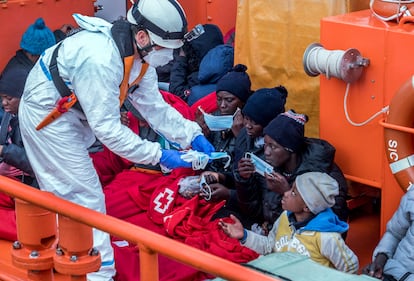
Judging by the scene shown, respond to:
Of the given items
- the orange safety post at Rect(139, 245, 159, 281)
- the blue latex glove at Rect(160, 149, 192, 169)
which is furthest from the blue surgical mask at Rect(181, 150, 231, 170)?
the orange safety post at Rect(139, 245, 159, 281)

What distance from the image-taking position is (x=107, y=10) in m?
6.31

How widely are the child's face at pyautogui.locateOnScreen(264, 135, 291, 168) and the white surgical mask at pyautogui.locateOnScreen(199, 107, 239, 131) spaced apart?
633 mm

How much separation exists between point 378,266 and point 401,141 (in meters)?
0.56

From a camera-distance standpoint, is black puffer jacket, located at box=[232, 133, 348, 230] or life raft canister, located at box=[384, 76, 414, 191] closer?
life raft canister, located at box=[384, 76, 414, 191]

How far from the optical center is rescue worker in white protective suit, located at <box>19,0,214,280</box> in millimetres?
3688

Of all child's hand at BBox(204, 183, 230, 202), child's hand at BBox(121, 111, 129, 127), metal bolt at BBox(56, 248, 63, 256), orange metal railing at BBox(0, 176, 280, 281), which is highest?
orange metal railing at BBox(0, 176, 280, 281)

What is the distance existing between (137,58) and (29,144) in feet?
2.14

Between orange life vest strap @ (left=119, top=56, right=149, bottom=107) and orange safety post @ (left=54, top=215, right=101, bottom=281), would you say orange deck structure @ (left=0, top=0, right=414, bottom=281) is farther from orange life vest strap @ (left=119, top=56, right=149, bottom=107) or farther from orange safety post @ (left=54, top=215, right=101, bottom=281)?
orange life vest strap @ (left=119, top=56, right=149, bottom=107)

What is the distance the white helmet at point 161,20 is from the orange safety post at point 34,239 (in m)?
1.23

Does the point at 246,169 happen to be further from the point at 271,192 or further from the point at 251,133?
the point at 251,133

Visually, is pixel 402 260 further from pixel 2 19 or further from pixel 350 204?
pixel 2 19

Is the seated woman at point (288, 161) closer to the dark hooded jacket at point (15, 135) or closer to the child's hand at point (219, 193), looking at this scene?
the child's hand at point (219, 193)

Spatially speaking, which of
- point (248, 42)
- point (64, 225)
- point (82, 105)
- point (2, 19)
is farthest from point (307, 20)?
point (64, 225)

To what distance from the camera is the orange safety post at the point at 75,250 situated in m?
2.64
